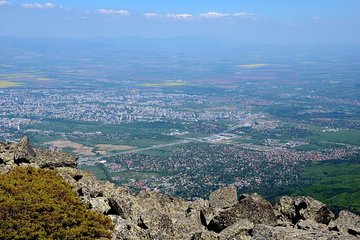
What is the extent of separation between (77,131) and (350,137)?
227ft

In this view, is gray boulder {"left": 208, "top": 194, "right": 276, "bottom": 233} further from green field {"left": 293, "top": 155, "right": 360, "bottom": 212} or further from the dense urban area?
the dense urban area

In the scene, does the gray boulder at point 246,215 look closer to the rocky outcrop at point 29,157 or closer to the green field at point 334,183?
the rocky outcrop at point 29,157

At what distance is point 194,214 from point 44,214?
5.93m

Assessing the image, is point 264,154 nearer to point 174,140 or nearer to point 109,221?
point 174,140

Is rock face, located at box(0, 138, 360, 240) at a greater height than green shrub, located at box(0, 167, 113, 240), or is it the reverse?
green shrub, located at box(0, 167, 113, 240)

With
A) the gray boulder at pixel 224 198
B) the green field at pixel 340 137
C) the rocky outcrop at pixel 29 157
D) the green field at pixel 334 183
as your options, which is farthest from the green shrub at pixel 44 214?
the green field at pixel 340 137

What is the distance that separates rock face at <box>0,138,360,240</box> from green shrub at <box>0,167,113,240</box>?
0.84 m

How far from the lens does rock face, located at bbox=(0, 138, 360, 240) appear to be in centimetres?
1341

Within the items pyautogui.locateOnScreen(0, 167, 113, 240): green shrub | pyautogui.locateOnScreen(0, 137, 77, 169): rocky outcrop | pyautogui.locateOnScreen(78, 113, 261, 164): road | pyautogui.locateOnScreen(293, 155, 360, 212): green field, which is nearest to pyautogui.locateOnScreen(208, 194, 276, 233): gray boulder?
pyautogui.locateOnScreen(0, 167, 113, 240): green shrub

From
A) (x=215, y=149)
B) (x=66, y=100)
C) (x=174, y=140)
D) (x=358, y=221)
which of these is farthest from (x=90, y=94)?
(x=358, y=221)

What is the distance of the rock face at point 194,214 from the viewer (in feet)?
44.0

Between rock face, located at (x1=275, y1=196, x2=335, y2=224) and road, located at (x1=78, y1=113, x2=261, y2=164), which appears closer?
rock face, located at (x1=275, y1=196, x2=335, y2=224)

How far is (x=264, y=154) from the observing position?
9762cm

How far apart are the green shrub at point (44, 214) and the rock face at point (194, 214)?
2.76 feet
